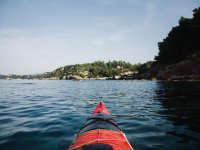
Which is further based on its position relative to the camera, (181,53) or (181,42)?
(181,53)

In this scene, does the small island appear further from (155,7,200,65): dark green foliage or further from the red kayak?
the red kayak

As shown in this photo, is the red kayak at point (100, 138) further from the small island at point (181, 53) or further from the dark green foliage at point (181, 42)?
the dark green foliage at point (181, 42)

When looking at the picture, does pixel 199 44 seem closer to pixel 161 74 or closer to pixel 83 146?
pixel 161 74

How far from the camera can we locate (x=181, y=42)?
251ft

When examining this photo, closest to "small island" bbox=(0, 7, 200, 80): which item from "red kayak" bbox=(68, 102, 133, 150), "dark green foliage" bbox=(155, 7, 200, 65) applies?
"dark green foliage" bbox=(155, 7, 200, 65)

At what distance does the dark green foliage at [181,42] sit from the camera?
67.2 meters

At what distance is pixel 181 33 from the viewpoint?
76.9m

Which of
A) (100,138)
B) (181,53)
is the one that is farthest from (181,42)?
(100,138)

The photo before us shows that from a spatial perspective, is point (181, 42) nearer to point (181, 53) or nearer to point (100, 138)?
point (181, 53)

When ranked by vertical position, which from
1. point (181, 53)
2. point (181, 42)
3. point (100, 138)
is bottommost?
point (100, 138)

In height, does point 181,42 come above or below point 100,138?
above

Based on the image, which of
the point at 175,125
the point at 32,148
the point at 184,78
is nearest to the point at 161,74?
the point at 184,78

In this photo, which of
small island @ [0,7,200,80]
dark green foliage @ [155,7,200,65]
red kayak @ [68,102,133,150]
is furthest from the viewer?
dark green foliage @ [155,7,200,65]

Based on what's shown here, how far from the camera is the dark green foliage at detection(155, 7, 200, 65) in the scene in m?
67.2
